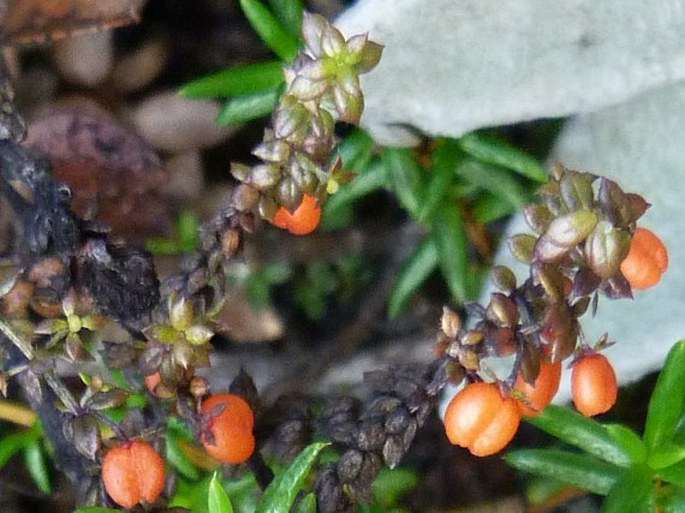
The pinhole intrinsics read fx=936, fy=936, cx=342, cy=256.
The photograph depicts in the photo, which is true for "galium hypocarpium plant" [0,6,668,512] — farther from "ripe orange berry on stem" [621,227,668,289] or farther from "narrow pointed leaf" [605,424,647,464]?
"narrow pointed leaf" [605,424,647,464]

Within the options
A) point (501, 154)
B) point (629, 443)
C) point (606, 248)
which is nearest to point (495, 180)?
point (501, 154)

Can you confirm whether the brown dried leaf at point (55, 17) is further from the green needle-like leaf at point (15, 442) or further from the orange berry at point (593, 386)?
the orange berry at point (593, 386)

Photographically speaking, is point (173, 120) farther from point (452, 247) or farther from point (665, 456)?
point (665, 456)

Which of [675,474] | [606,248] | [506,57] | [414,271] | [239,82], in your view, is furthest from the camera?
[414,271]

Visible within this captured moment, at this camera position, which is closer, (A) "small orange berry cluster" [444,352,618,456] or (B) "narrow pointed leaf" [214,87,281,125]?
(A) "small orange berry cluster" [444,352,618,456]

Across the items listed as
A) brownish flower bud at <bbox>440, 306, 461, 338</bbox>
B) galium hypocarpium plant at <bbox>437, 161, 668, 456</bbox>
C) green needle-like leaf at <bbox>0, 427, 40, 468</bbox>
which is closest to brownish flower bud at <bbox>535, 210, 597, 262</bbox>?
galium hypocarpium plant at <bbox>437, 161, 668, 456</bbox>

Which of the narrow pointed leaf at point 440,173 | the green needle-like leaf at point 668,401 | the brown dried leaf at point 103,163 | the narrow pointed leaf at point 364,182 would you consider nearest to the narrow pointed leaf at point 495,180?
the narrow pointed leaf at point 440,173
